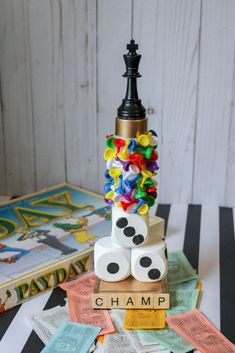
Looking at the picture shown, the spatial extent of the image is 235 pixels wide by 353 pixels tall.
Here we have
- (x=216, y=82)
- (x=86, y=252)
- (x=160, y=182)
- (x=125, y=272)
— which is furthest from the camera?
(x=160, y=182)

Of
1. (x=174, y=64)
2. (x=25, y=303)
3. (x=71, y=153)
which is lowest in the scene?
(x=25, y=303)

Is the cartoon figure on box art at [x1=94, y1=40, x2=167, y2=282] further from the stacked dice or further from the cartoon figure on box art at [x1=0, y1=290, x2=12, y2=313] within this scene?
the cartoon figure on box art at [x1=0, y1=290, x2=12, y2=313]

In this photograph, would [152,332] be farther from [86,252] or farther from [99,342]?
[86,252]

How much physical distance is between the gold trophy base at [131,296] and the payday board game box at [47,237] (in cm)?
13

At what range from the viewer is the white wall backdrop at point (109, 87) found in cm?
139

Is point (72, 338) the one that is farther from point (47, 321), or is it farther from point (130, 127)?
point (130, 127)

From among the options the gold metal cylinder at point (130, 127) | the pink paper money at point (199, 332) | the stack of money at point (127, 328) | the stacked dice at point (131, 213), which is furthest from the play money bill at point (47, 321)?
the gold metal cylinder at point (130, 127)

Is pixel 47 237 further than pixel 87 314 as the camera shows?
Yes

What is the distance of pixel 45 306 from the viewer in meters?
1.07

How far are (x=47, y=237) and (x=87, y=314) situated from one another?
0.93 ft

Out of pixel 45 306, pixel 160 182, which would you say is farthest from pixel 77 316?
pixel 160 182

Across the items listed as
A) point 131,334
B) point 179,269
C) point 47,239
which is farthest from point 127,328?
point 47,239

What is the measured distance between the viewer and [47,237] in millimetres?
1261

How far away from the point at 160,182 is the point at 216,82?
0.32 meters
